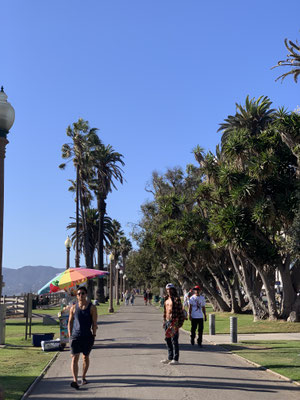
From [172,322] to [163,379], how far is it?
202cm

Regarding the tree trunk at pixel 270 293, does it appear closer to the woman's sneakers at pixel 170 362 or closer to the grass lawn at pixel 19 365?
the grass lawn at pixel 19 365

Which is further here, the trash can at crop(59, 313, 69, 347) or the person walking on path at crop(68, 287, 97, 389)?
the trash can at crop(59, 313, 69, 347)

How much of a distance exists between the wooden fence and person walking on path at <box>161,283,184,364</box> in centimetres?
1108

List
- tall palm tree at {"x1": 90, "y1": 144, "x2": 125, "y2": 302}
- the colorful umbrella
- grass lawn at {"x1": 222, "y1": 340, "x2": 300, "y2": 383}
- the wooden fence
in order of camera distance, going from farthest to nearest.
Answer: tall palm tree at {"x1": 90, "y1": 144, "x2": 125, "y2": 302} < the wooden fence < the colorful umbrella < grass lawn at {"x1": 222, "y1": 340, "x2": 300, "y2": 383}

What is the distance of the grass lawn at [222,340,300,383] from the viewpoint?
11.4 metres

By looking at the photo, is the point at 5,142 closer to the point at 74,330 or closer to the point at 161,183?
the point at 74,330

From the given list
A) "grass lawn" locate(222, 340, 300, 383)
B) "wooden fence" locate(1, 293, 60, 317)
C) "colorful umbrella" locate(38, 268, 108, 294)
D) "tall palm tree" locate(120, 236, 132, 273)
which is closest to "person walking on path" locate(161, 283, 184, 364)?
"grass lawn" locate(222, 340, 300, 383)

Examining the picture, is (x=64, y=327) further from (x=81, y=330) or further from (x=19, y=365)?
(x=81, y=330)

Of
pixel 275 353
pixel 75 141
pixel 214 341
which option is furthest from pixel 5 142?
pixel 75 141

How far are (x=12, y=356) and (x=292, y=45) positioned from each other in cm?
1848

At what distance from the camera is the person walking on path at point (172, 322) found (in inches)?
466

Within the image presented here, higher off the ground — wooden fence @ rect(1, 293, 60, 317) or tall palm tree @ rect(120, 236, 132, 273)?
tall palm tree @ rect(120, 236, 132, 273)

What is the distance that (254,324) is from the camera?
26.6 meters

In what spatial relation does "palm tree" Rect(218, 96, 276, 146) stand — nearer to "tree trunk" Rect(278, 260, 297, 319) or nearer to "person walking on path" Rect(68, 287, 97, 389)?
"tree trunk" Rect(278, 260, 297, 319)
